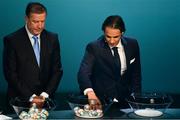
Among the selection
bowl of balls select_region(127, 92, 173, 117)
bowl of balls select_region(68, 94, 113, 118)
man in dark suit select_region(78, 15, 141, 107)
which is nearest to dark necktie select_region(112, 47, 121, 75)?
man in dark suit select_region(78, 15, 141, 107)

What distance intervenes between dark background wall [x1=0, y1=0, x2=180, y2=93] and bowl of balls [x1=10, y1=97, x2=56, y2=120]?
2232 mm

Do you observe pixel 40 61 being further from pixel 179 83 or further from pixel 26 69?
pixel 179 83

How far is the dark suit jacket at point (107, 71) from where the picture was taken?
3748 mm

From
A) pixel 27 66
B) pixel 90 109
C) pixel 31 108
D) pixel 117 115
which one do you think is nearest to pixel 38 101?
pixel 31 108

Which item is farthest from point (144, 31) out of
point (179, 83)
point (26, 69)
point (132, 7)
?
point (26, 69)

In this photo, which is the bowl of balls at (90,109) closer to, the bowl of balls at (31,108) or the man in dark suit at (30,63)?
the bowl of balls at (31,108)

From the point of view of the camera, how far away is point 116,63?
3.71 meters

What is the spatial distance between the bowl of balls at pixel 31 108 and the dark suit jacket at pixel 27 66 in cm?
61

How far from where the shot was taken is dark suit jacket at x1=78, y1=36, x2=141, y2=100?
3.75m

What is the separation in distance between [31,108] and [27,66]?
→ 3.01ft

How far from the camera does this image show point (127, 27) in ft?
17.2

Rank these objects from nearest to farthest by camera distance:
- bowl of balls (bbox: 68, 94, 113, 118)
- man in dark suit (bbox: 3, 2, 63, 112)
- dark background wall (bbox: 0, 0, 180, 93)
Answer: bowl of balls (bbox: 68, 94, 113, 118) → man in dark suit (bbox: 3, 2, 63, 112) → dark background wall (bbox: 0, 0, 180, 93)

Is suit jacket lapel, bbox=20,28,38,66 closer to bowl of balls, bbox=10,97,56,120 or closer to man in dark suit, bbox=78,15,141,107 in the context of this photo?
man in dark suit, bbox=78,15,141,107

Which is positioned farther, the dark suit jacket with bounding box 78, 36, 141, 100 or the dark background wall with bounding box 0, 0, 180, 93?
the dark background wall with bounding box 0, 0, 180, 93
